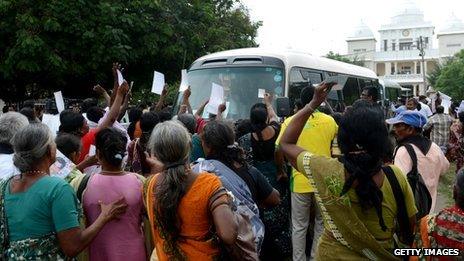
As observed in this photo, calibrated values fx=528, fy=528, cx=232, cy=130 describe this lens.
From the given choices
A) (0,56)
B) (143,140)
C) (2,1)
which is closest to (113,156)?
(143,140)

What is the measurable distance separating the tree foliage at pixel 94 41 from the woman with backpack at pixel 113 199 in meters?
10.1

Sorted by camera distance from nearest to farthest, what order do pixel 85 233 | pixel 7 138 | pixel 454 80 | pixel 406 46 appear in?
pixel 85 233, pixel 7 138, pixel 454 80, pixel 406 46

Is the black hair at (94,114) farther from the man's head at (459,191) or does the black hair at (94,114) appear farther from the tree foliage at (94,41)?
the tree foliage at (94,41)

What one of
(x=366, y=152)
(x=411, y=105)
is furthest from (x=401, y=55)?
(x=366, y=152)

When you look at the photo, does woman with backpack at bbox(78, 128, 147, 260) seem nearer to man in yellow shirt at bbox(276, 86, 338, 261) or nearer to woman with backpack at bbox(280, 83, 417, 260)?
woman with backpack at bbox(280, 83, 417, 260)

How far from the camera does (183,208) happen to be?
2762 millimetres

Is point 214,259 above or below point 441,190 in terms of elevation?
above

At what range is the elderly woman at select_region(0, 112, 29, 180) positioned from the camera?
145 inches

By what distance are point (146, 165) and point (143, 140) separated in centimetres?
55

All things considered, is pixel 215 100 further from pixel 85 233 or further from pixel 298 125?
pixel 85 233

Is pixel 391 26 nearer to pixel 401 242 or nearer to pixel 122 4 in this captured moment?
pixel 122 4

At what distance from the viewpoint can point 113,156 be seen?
10.6 ft

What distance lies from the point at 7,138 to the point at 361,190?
257 cm

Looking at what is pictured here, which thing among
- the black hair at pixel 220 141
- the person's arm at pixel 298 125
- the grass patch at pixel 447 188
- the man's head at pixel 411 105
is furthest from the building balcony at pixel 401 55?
the person's arm at pixel 298 125
